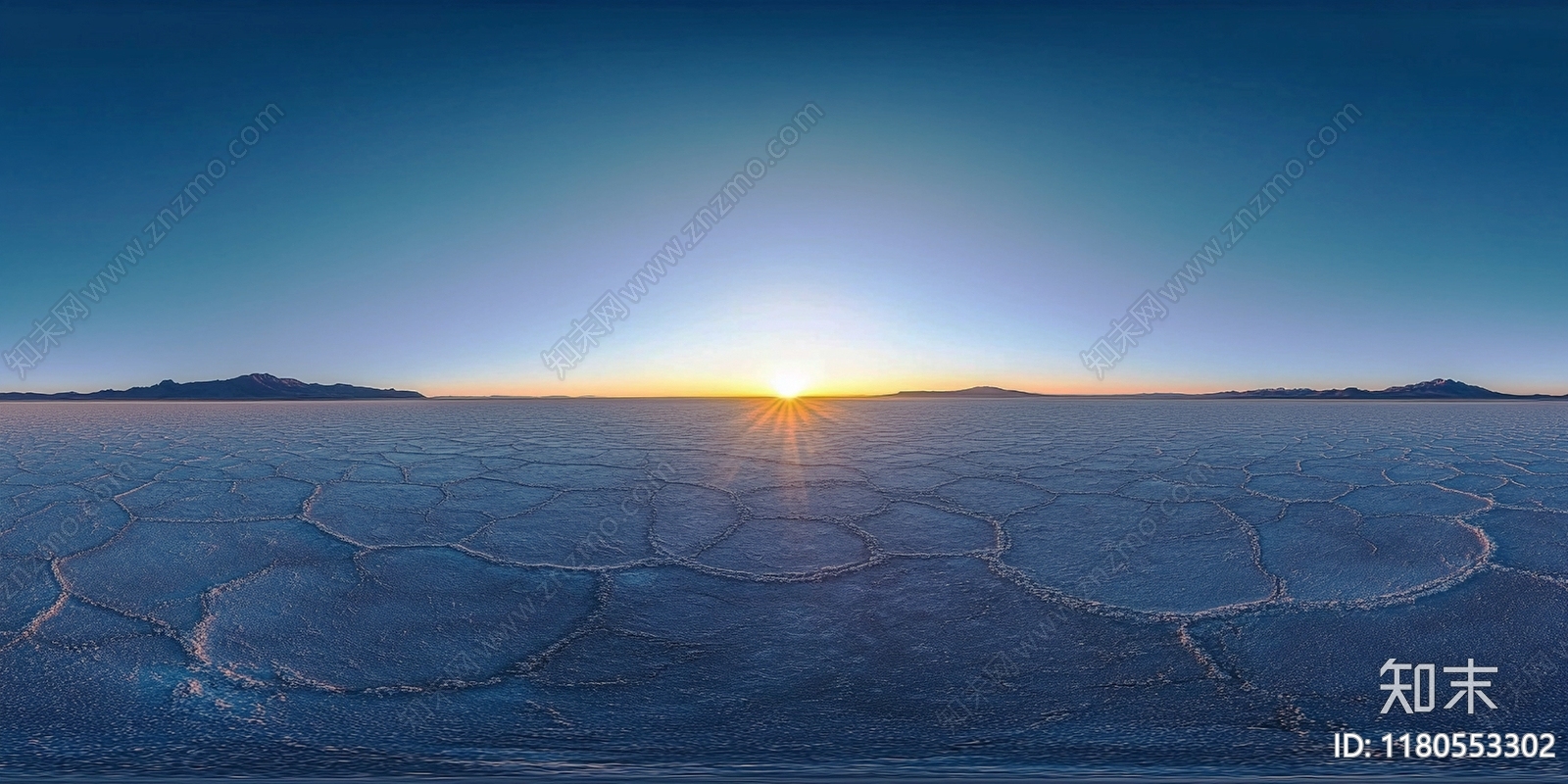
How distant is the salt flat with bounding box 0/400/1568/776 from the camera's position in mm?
1510

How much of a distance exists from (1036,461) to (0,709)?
21.4 feet

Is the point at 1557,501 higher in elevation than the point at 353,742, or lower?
higher

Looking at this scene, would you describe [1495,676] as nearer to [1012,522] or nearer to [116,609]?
[1012,522]

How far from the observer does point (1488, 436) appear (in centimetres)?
939

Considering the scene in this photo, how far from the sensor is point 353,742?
149 cm

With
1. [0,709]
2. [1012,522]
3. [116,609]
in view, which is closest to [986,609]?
[1012,522]

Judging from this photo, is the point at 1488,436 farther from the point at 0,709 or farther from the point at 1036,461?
the point at 0,709

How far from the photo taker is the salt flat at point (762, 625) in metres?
1.51

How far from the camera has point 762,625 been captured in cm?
214

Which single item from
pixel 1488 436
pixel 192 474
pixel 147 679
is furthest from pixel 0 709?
pixel 1488 436

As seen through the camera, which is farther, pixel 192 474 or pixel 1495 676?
pixel 192 474

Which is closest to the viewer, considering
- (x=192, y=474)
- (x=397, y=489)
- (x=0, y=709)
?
(x=0, y=709)

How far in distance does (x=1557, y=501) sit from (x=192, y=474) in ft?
34.9

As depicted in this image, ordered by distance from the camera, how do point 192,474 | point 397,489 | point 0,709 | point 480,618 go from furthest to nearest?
point 192,474 < point 397,489 < point 480,618 < point 0,709
